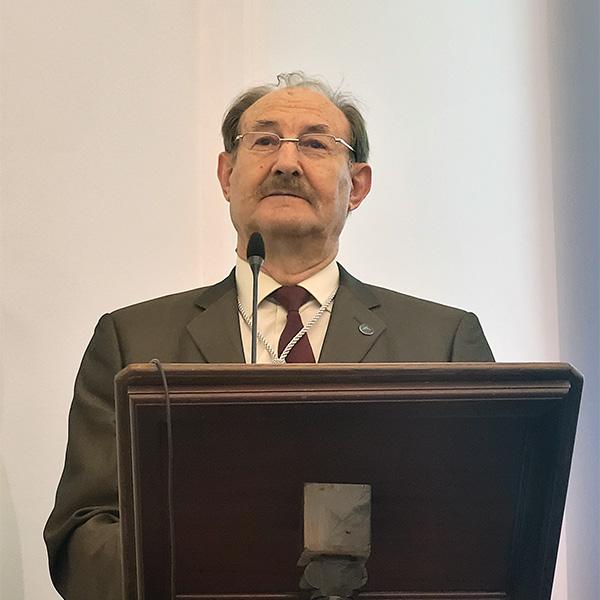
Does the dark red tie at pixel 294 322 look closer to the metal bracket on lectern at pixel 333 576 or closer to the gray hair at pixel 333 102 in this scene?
the gray hair at pixel 333 102

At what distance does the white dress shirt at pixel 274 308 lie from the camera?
5.86 ft

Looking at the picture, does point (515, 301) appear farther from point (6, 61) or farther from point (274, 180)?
point (6, 61)

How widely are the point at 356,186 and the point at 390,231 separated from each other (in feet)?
2.38

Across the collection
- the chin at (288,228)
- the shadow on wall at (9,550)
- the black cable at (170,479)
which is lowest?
the shadow on wall at (9,550)

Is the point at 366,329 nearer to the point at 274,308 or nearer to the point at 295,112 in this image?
the point at 274,308

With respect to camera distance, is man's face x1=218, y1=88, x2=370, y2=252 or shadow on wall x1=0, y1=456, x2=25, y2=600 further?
shadow on wall x1=0, y1=456, x2=25, y2=600

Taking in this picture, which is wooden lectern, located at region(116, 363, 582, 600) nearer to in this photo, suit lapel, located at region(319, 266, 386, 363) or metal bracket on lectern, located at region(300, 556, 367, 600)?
metal bracket on lectern, located at region(300, 556, 367, 600)

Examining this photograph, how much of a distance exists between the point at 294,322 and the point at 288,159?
34 cm

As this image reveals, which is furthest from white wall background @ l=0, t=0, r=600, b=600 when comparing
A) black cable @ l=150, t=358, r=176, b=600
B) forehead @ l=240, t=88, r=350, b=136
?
black cable @ l=150, t=358, r=176, b=600

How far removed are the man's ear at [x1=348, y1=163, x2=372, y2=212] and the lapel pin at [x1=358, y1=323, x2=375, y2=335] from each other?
0.35 meters

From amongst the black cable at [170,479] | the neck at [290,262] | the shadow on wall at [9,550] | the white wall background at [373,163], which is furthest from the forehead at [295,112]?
the black cable at [170,479]

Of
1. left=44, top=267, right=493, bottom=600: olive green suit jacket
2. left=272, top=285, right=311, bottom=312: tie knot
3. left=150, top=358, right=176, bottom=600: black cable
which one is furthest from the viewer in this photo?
left=272, top=285, right=311, bottom=312: tie knot

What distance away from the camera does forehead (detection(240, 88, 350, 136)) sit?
1.93 metres

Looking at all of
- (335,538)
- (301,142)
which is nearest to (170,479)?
(335,538)
